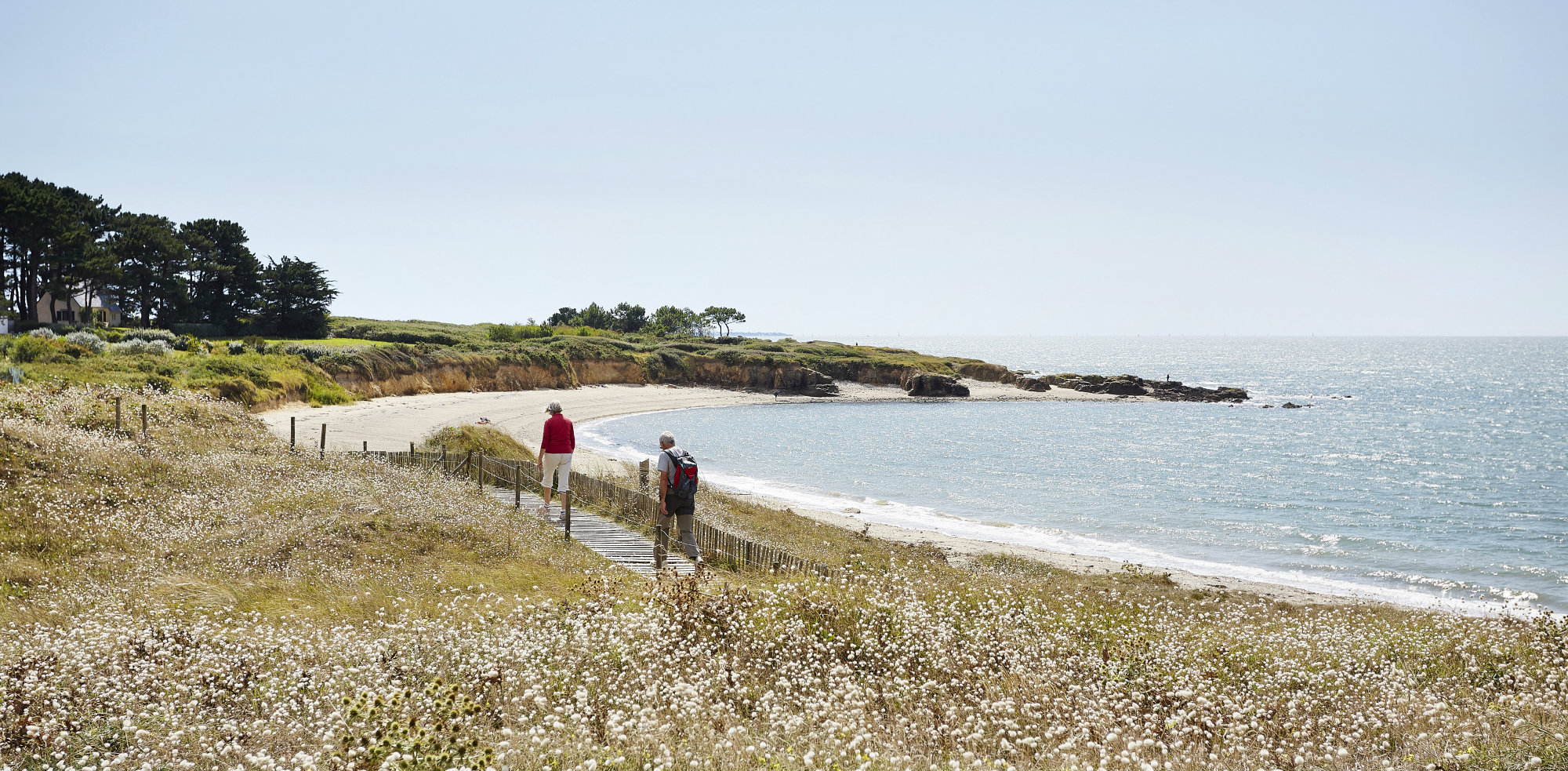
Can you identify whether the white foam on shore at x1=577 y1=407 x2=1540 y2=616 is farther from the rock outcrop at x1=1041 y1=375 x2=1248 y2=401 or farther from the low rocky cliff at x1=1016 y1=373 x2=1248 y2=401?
the rock outcrop at x1=1041 y1=375 x2=1248 y2=401

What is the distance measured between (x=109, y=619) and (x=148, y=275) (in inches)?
2706

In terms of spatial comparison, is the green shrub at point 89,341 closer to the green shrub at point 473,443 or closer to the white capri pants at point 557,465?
the green shrub at point 473,443

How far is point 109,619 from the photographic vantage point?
8320 millimetres

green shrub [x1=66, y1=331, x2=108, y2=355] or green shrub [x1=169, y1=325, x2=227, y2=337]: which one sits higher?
green shrub [x1=169, y1=325, x2=227, y2=337]

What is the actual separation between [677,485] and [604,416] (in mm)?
48286

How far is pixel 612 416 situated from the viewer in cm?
6066

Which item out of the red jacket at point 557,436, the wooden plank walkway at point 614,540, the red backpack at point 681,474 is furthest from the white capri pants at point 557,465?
the red backpack at point 681,474

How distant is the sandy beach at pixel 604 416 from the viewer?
21688mm

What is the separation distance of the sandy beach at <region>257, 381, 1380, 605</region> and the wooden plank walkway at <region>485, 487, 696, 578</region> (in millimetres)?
9190

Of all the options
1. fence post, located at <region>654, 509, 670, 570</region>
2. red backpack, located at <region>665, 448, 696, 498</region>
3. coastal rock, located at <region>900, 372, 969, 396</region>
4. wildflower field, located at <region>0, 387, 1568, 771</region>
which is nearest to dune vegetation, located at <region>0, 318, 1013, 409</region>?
coastal rock, located at <region>900, 372, 969, 396</region>

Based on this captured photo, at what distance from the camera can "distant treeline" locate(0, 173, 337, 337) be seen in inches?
2132

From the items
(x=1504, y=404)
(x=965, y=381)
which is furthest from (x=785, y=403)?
(x=1504, y=404)

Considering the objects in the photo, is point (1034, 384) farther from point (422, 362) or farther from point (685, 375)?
point (422, 362)

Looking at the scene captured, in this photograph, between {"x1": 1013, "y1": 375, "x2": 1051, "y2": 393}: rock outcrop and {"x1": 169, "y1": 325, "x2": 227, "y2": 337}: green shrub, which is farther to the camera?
{"x1": 1013, "y1": 375, "x2": 1051, "y2": 393}: rock outcrop
